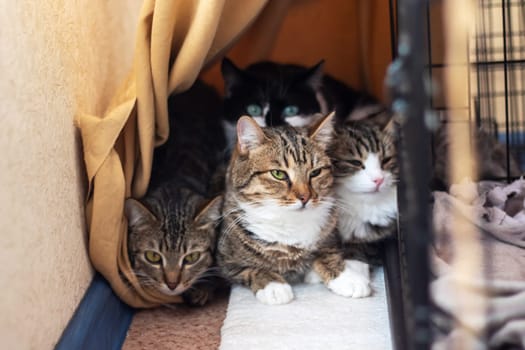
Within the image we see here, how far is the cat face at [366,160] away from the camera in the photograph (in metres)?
1.60

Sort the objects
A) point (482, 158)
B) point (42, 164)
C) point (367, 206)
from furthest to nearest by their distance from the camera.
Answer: point (482, 158)
point (367, 206)
point (42, 164)

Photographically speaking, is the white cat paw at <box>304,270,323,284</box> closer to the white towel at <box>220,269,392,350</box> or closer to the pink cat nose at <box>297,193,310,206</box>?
the white towel at <box>220,269,392,350</box>

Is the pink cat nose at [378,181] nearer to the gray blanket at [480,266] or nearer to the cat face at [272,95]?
the gray blanket at [480,266]

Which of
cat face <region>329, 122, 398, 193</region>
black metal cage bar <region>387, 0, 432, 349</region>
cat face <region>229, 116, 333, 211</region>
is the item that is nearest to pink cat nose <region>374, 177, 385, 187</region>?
cat face <region>329, 122, 398, 193</region>

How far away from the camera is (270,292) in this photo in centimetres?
157

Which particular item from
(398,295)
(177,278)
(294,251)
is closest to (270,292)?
(294,251)

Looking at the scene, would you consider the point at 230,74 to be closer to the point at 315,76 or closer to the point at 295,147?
the point at 315,76

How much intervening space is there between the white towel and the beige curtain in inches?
9.0

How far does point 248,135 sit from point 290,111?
44 centimetres

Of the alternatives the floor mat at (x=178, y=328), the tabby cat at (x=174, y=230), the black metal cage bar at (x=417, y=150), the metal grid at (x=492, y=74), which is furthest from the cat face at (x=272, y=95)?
the black metal cage bar at (x=417, y=150)

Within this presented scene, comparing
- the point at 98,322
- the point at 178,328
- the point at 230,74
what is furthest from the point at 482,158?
the point at 98,322

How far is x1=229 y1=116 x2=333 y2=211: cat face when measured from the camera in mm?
1537

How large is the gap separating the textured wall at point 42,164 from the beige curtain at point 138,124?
5 cm

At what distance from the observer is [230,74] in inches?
77.8
